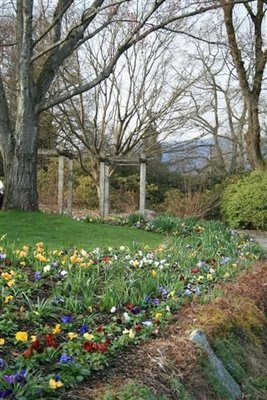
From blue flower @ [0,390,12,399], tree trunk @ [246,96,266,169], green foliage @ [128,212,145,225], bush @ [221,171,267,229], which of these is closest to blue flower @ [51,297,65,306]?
blue flower @ [0,390,12,399]

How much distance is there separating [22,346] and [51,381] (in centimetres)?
64

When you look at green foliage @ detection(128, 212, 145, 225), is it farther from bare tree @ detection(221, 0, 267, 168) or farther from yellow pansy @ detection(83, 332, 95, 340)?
yellow pansy @ detection(83, 332, 95, 340)

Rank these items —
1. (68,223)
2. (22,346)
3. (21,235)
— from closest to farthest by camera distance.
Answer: (22,346), (21,235), (68,223)

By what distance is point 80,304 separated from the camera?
3.89 m

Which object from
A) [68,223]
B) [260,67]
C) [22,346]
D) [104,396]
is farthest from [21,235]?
[260,67]

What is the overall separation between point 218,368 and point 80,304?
1057mm

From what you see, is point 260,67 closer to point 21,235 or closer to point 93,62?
point 93,62

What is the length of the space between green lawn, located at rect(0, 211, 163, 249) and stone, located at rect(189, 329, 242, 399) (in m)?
3.61

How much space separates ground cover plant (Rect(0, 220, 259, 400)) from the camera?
2746 mm

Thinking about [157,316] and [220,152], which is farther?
[220,152]

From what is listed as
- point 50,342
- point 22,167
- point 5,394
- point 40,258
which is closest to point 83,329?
point 50,342

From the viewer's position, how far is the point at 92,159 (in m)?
20.7

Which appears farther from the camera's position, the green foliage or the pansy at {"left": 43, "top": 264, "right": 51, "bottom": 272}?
the green foliage

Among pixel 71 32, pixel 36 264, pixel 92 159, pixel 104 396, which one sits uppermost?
pixel 71 32
